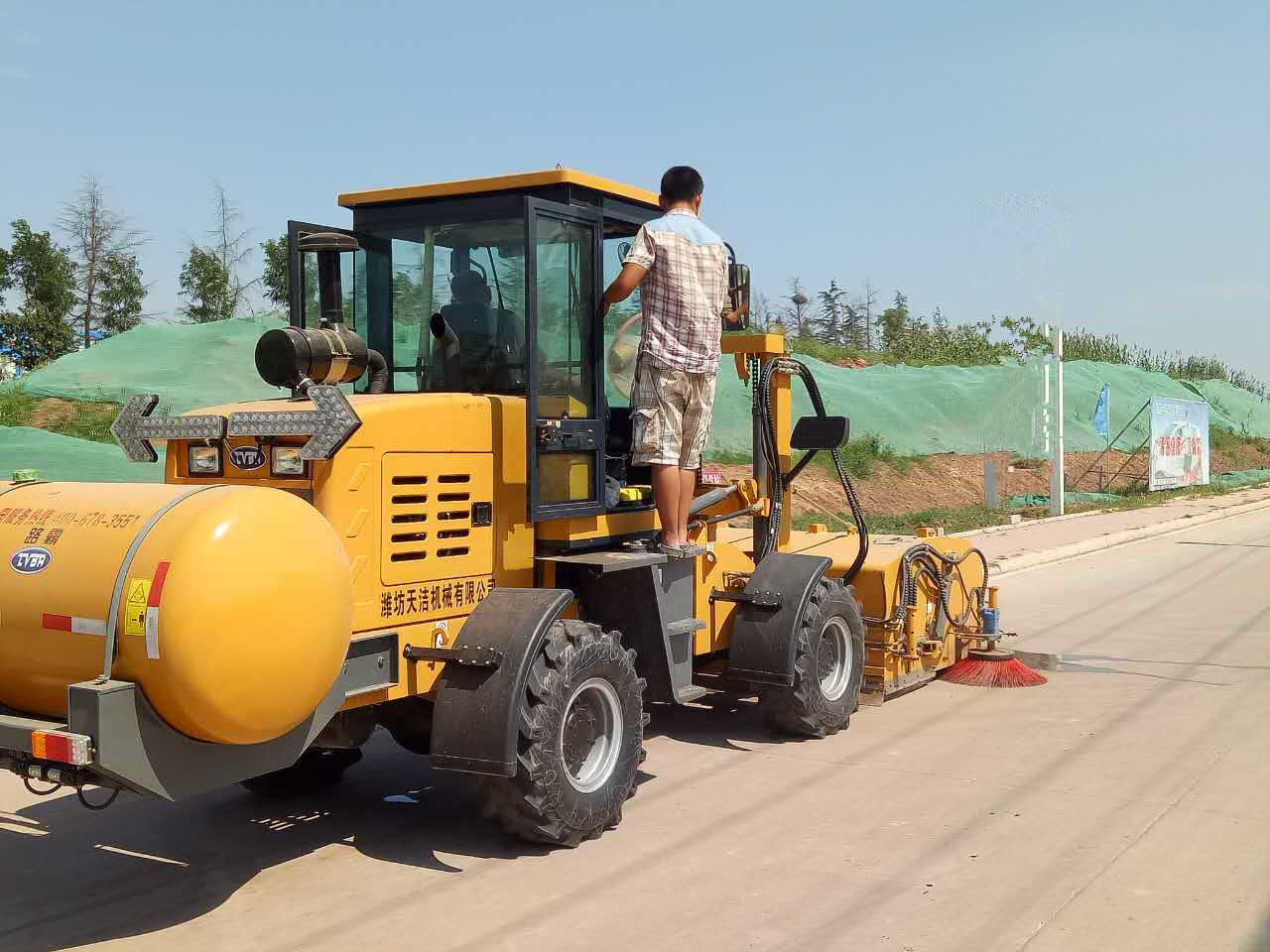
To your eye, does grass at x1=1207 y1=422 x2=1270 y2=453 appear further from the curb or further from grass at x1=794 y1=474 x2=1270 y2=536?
the curb

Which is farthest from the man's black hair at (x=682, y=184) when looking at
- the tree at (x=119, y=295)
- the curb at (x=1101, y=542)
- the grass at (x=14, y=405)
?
the tree at (x=119, y=295)

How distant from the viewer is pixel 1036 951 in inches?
163

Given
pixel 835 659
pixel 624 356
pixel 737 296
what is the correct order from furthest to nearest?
pixel 835 659, pixel 737 296, pixel 624 356

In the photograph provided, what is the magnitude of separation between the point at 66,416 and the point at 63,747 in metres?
14.5

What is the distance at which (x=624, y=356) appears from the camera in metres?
6.42

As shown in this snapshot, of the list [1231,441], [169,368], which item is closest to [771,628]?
[169,368]

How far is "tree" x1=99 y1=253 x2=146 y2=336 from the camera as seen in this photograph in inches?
1164

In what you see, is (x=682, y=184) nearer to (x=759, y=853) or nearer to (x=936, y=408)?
(x=759, y=853)

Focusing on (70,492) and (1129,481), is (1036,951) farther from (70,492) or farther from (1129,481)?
(1129,481)

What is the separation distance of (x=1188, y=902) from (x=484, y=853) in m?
2.76

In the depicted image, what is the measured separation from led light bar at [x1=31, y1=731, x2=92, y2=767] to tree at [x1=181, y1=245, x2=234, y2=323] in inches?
1066

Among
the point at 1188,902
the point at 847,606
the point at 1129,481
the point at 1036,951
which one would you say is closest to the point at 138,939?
the point at 1036,951

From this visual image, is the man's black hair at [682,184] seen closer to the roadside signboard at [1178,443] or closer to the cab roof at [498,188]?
the cab roof at [498,188]

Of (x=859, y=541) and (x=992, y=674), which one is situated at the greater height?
(x=859, y=541)
